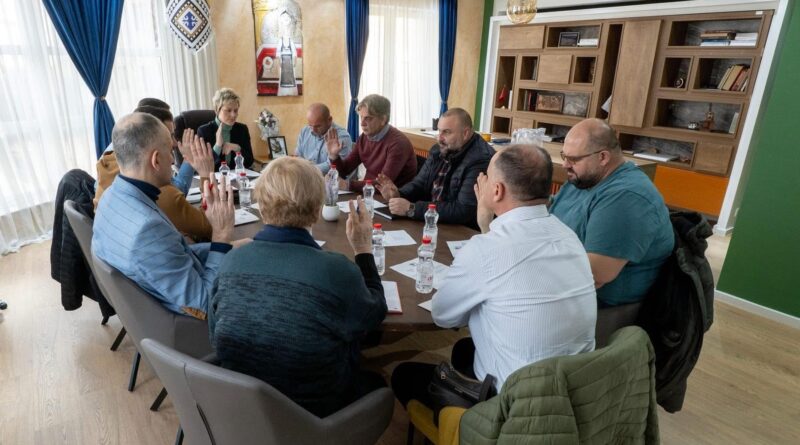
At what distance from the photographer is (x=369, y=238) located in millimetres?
1695

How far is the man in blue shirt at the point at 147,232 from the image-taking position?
1.65 meters

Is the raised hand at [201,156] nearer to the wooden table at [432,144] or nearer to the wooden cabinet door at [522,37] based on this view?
the wooden table at [432,144]

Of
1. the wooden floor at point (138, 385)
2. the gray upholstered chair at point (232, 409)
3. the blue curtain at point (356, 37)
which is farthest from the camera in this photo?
the blue curtain at point (356, 37)

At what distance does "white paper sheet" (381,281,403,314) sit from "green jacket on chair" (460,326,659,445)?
20.0 inches

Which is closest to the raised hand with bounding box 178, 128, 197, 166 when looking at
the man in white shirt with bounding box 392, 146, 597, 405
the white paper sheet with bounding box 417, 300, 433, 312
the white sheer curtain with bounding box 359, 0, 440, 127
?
the white paper sheet with bounding box 417, 300, 433, 312

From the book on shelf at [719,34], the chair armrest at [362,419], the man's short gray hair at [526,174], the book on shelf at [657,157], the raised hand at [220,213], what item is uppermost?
the book on shelf at [719,34]

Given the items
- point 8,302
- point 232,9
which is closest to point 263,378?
point 8,302

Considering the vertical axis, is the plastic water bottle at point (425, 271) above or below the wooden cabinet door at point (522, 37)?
below

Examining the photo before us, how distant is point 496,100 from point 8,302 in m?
6.25

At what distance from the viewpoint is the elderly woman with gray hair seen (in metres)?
1.21

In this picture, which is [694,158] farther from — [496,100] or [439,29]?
[439,29]

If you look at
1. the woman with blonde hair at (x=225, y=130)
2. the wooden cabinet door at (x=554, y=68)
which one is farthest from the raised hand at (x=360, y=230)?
the wooden cabinet door at (x=554, y=68)

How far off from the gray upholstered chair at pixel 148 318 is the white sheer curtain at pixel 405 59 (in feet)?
17.3

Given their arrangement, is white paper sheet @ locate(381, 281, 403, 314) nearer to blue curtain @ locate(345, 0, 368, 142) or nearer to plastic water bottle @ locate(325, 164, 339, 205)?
plastic water bottle @ locate(325, 164, 339, 205)
